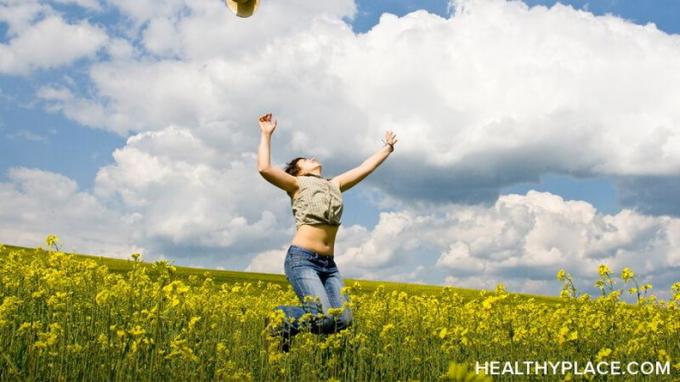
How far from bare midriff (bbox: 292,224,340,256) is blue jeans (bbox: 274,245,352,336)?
5 centimetres

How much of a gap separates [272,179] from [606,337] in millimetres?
3808

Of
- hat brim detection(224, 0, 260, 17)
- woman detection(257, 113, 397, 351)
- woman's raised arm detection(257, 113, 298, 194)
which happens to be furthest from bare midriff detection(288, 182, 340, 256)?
hat brim detection(224, 0, 260, 17)

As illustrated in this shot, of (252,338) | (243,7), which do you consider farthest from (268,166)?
(252,338)

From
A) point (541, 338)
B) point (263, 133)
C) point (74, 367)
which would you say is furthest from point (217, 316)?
point (541, 338)

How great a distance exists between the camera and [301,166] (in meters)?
6.89

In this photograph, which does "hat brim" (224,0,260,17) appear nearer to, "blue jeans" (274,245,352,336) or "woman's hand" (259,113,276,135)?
"woman's hand" (259,113,276,135)

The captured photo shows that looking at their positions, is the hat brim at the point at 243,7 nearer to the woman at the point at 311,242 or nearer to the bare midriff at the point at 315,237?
the woman at the point at 311,242

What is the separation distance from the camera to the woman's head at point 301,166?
682cm

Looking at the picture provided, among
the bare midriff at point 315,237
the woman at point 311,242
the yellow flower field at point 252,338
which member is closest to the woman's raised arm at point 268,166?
the woman at point 311,242

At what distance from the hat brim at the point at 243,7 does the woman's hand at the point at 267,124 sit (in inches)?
54.0

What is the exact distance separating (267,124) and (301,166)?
68 centimetres

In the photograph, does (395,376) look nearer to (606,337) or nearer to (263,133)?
(606,337)

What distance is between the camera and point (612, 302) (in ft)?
21.6

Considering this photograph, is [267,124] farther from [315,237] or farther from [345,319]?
[345,319]
